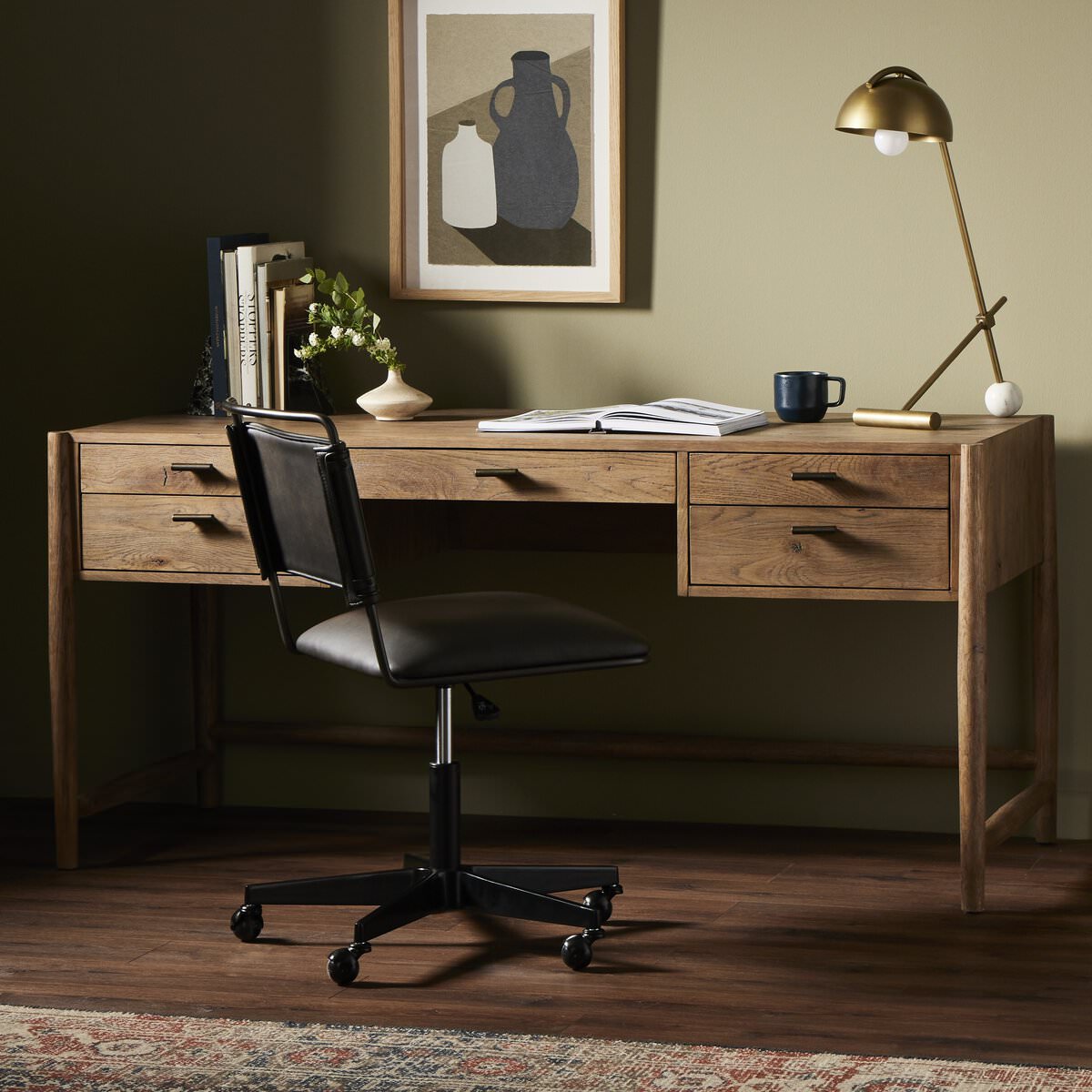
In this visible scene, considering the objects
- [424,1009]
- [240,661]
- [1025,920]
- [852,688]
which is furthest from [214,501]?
[1025,920]

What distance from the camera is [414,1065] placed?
2197 mm

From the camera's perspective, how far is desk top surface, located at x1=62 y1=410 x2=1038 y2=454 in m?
2.76

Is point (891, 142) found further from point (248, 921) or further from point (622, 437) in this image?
point (248, 921)

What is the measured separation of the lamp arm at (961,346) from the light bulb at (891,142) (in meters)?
0.32

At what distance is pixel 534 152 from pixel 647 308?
352mm

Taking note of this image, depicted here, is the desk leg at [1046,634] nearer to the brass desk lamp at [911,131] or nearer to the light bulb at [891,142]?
the brass desk lamp at [911,131]

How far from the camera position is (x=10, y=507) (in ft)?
11.7

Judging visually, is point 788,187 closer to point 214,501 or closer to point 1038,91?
point 1038,91

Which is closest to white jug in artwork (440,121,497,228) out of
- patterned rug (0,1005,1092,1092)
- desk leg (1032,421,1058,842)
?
desk leg (1032,421,1058,842)

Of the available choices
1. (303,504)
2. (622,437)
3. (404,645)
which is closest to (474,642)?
(404,645)

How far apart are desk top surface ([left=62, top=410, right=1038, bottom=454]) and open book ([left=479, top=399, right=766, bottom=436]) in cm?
1

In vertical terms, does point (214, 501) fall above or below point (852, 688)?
above

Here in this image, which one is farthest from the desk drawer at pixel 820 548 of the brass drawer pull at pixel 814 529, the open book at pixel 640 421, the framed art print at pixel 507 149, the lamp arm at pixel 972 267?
the framed art print at pixel 507 149

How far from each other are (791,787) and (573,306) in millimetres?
983
